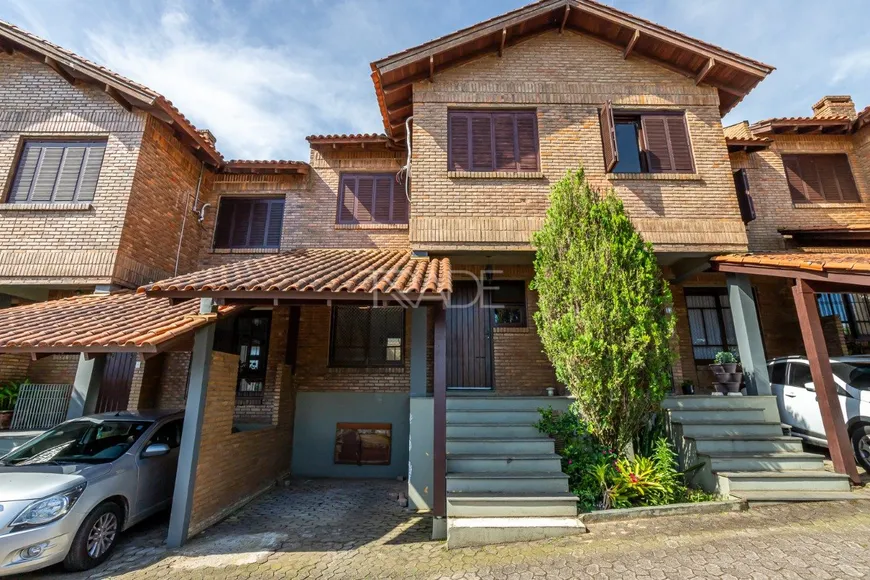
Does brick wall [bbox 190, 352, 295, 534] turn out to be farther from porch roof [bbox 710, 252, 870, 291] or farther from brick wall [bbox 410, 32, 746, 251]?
porch roof [bbox 710, 252, 870, 291]

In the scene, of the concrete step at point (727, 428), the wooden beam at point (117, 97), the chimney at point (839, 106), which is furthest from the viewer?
the chimney at point (839, 106)

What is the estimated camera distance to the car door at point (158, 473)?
17.7 feet

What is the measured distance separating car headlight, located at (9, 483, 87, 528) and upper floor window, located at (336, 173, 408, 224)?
285 inches

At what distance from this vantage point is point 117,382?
888 cm

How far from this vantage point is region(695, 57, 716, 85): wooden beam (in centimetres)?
816

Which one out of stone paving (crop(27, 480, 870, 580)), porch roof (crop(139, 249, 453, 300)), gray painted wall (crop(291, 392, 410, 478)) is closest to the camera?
stone paving (crop(27, 480, 870, 580))

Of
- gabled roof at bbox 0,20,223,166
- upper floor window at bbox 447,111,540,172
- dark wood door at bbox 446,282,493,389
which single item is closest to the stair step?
dark wood door at bbox 446,282,493,389

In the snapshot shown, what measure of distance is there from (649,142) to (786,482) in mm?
6517

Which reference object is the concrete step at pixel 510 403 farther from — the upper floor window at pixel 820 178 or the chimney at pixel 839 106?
the chimney at pixel 839 106

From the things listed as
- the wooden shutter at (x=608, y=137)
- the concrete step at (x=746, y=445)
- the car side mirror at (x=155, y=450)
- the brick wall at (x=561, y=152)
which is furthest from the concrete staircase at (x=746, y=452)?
the car side mirror at (x=155, y=450)

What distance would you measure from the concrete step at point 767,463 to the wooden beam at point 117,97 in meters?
13.2

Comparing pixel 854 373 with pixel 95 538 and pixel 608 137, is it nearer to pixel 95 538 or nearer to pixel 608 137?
pixel 608 137

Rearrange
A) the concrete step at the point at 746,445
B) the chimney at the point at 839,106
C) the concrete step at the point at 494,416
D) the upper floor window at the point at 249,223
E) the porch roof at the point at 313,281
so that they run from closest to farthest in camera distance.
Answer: the porch roof at the point at 313,281 → the concrete step at the point at 746,445 → the concrete step at the point at 494,416 → the upper floor window at the point at 249,223 → the chimney at the point at 839,106

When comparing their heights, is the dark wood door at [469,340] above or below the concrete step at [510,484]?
above
